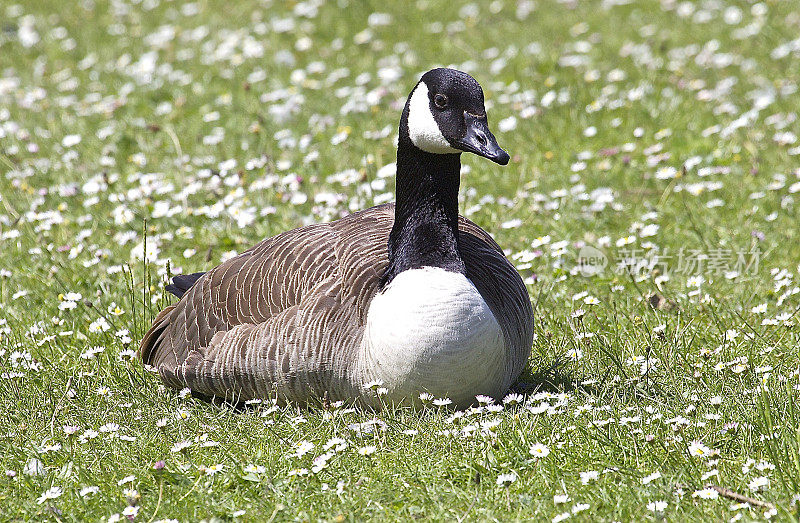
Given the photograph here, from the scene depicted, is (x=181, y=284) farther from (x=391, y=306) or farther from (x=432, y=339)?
(x=432, y=339)

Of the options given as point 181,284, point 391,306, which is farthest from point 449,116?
point 181,284

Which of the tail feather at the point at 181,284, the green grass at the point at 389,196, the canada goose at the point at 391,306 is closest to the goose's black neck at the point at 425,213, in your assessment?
the canada goose at the point at 391,306

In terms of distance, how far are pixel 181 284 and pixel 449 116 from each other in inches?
78.6

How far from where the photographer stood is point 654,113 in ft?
26.9

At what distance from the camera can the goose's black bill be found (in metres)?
4.02

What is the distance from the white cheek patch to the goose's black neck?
60mm

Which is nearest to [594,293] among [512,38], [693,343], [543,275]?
[543,275]

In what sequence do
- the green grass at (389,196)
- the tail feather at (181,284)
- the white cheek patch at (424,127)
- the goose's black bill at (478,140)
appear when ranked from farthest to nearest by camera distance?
the tail feather at (181,284), the white cheek patch at (424,127), the goose's black bill at (478,140), the green grass at (389,196)

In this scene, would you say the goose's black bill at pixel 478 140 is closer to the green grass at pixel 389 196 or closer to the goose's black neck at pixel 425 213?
the goose's black neck at pixel 425 213

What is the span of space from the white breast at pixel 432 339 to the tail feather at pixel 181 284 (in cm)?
151

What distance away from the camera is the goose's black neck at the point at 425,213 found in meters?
4.35

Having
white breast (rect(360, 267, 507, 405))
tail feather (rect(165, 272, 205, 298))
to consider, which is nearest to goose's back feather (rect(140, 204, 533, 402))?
white breast (rect(360, 267, 507, 405))

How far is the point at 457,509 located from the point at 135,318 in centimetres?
262

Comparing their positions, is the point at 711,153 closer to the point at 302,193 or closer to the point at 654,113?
the point at 654,113
